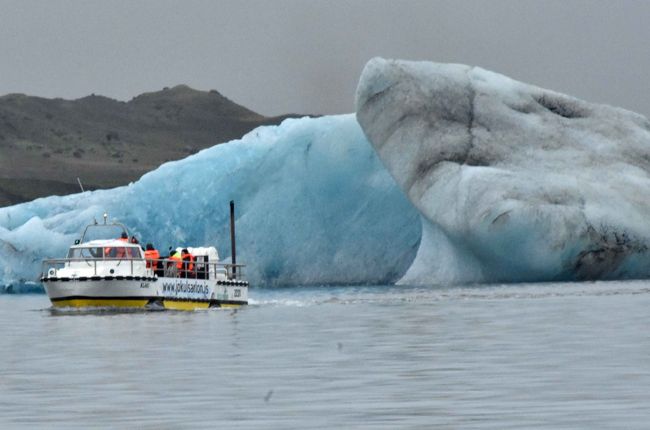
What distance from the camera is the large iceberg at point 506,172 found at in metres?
56.3

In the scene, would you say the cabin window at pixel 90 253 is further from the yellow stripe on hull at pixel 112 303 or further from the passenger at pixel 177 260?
the passenger at pixel 177 260

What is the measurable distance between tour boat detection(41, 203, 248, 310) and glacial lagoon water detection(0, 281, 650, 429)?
2779 millimetres

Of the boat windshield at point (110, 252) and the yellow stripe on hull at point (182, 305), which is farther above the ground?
the boat windshield at point (110, 252)

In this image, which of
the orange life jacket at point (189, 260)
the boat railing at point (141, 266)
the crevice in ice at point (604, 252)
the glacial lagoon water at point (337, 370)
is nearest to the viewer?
the glacial lagoon water at point (337, 370)

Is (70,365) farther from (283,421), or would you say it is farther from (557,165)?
(557,165)

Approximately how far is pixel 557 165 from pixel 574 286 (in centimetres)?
945

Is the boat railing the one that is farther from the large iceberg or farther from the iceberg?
the iceberg

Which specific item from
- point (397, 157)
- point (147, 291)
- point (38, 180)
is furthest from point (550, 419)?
point (38, 180)

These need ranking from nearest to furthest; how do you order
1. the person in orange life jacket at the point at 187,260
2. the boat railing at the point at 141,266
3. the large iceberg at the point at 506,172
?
the boat railing at the point at 141,266
the person in orange life jacket at the point at 187,260
the large iceberg at the point at 506,172

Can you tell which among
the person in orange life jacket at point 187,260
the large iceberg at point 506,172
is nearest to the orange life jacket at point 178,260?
the person in orange life jacket at point 187,260

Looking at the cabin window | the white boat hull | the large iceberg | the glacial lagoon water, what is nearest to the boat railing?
the cabin window

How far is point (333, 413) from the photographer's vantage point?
17047mm

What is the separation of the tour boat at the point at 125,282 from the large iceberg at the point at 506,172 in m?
13.9

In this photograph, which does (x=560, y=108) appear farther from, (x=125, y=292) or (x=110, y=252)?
(x=125, y=292)
